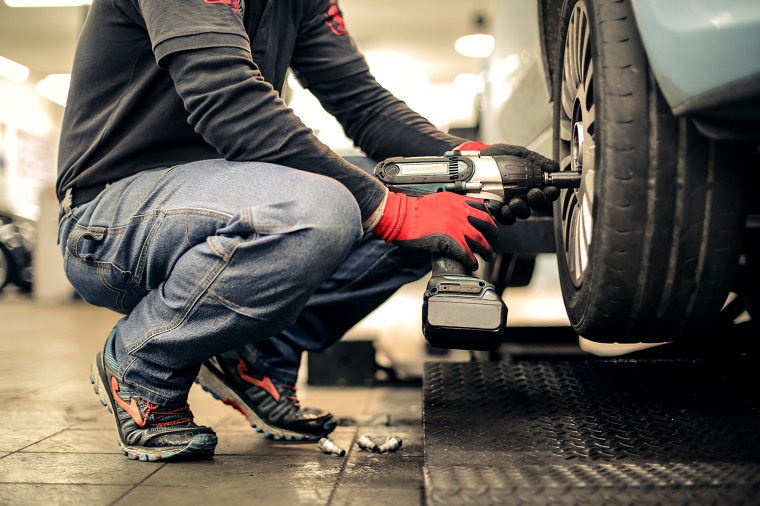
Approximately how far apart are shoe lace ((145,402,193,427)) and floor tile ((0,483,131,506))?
0.18 metres

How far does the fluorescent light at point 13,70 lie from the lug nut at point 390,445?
32.1 feet

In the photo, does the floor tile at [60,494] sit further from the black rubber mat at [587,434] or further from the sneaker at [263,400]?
the black rubber mat at [587,434]

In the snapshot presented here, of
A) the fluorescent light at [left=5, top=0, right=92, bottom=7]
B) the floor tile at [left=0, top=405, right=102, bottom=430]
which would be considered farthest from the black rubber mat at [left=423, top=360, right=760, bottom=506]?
the fluorescent light at [left=5, top=0, right=92, bottom=7]

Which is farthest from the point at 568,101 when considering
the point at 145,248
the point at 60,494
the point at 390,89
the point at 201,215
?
the point at 390,89

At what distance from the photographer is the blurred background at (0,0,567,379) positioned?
225 centimetres

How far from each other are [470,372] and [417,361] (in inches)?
37.7

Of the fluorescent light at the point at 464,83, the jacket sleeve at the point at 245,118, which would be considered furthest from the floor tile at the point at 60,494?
the fluorescent light at the point at 464,83

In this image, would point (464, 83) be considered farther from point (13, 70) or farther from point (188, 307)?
point (188, 307)

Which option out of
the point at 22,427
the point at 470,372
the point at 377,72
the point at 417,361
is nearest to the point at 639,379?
the point at 470,372

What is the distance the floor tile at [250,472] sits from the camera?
36.8 inches

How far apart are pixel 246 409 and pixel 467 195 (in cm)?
69

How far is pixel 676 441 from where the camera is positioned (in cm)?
90

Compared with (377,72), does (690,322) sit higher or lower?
higher

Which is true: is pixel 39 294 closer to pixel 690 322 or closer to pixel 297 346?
pixel 297 346
